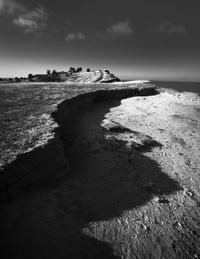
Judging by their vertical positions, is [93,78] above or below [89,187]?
above

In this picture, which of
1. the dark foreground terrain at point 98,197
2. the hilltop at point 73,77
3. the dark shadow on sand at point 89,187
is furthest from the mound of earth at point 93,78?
the dark shadow on sand at point 89,187

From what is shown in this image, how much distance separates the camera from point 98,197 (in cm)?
676

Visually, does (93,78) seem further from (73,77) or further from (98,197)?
(98,197)

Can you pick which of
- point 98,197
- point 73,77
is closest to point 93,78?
point 73,77

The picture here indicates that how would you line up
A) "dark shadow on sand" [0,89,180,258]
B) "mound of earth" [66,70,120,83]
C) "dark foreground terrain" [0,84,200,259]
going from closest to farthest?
"dark shadow on sand" [0,89,180,258], "dark foreground terrain" [0,84,200,259], "mound of earth" [66,70,120,83]

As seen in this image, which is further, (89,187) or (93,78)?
(93,78)

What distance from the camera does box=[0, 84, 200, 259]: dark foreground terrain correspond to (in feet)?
16.8

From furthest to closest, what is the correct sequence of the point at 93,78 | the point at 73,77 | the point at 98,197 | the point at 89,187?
the point at 73,77 < the point at 93,78 < the point at 89,187 < the point at 98,197

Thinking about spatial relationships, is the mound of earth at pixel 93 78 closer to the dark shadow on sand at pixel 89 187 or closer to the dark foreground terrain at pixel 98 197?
the dark foreground terrain at pixel 98 197

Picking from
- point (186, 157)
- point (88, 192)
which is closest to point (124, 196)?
point (88, 192)

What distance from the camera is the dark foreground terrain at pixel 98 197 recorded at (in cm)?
512

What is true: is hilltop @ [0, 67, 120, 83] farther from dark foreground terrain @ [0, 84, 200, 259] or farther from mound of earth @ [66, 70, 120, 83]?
dark foreground terrain @ [0, 84, 200, 259]

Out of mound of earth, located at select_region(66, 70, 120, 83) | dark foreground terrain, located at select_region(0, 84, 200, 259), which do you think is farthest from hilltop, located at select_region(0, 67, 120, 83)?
dark foreground terrain, located at select_region(0, 84, 200, 259)

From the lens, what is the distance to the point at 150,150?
10.9 metres
